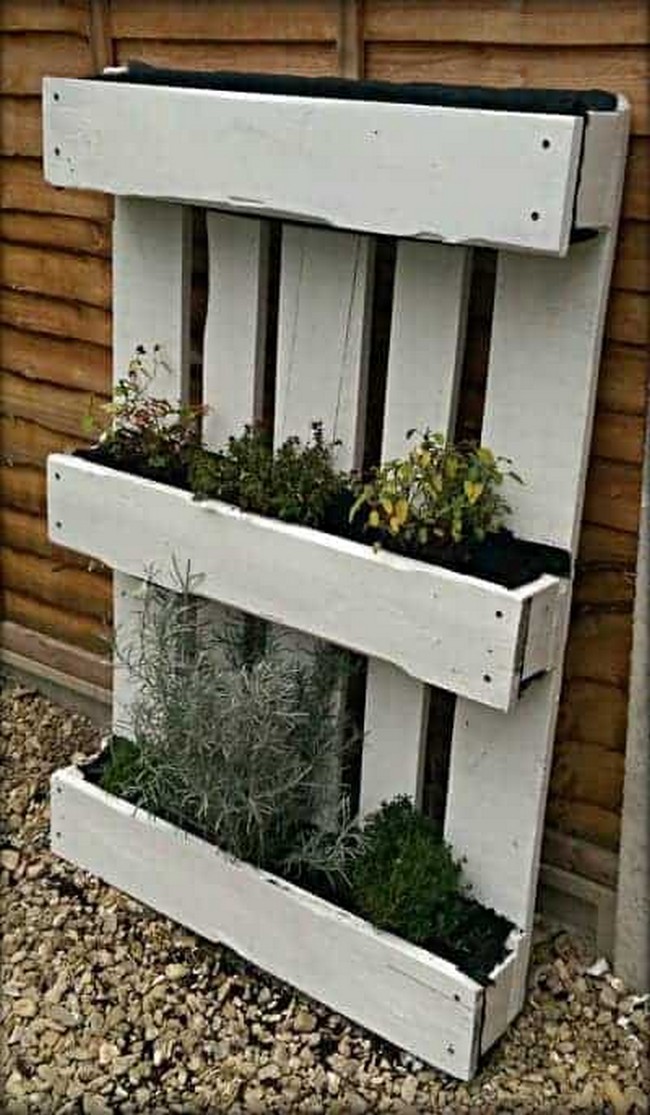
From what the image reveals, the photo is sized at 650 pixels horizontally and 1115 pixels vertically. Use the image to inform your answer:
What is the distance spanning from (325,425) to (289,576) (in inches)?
12.8

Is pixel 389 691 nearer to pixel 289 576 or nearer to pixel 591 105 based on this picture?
pixel 289 576

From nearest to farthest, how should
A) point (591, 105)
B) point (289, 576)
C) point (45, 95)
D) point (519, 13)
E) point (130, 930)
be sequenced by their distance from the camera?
point (591, 105) → point (519, 13) → point (289, 576) → point (45, 95) → point (130, 930)

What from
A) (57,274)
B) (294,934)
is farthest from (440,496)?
(57,274)

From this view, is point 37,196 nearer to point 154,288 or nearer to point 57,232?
point 57,232

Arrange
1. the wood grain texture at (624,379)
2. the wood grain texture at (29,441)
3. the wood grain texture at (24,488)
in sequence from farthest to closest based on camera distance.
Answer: the wood grain texture at (24,488)
the wood grain texture at (29,441)
the wood grain texture at (624,379)

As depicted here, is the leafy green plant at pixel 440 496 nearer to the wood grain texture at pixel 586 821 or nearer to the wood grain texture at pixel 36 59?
the wood grain texture at pixel 586 821

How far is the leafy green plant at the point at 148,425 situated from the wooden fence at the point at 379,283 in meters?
0.24

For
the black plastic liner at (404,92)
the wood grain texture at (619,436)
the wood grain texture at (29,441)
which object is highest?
the black plastic liner at (404,92)

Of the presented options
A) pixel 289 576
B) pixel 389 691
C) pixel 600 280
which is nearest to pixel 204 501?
pixel 289 576

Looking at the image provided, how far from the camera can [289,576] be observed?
2463 millimetres

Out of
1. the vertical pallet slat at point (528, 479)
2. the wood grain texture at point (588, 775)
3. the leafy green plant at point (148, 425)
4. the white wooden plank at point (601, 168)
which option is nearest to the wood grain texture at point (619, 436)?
the vertical pallet slat at point (528, 479)

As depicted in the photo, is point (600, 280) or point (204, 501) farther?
point (204, 501)

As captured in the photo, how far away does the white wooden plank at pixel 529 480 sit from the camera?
2.21m

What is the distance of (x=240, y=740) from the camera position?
8.37 ft
